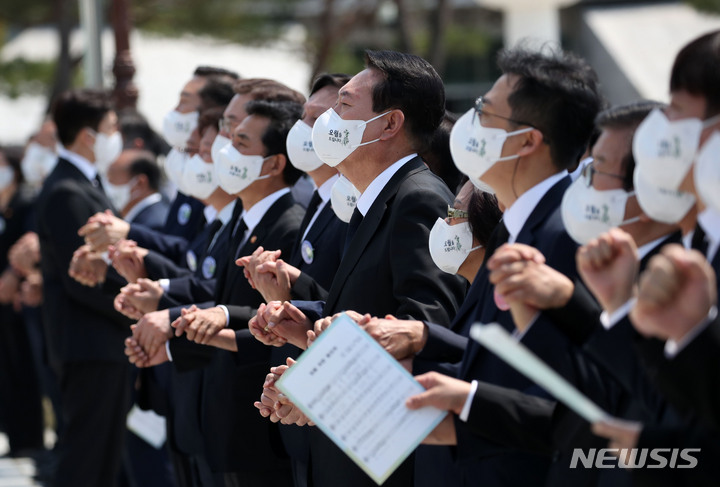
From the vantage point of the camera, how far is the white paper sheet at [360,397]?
273cm

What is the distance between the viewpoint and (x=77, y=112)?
291 inches

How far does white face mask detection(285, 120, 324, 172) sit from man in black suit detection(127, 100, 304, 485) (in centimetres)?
27

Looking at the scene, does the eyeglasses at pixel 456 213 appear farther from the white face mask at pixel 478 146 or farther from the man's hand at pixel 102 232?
the man's hand at pixel 102 232

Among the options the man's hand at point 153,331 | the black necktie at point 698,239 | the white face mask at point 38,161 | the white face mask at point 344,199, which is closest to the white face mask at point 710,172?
the black necktie at point 698,239

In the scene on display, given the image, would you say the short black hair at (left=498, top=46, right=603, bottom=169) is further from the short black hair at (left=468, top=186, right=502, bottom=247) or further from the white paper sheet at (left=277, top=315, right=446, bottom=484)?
the white paper sheet at (left=277, top=315, right=446, bottom=484)

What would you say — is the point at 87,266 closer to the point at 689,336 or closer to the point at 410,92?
the point at 410,92

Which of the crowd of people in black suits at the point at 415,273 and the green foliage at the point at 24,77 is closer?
the crowd of people in black suits at the point at 415,273

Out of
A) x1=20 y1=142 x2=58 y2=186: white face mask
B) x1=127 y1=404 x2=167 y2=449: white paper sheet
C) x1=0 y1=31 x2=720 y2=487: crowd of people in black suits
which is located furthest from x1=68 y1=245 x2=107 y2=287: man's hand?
x1=20 y1=142 x2=58 y2=186: white face mask

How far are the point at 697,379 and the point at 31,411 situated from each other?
28.8 feet

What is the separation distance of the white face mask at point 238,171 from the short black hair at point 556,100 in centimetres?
199

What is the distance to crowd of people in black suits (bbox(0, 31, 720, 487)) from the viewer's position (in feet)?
8.45

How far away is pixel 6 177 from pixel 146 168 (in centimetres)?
315

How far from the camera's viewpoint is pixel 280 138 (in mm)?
5191

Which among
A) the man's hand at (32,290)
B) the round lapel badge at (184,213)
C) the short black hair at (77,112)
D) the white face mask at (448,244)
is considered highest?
the white face mask at (448,244)
